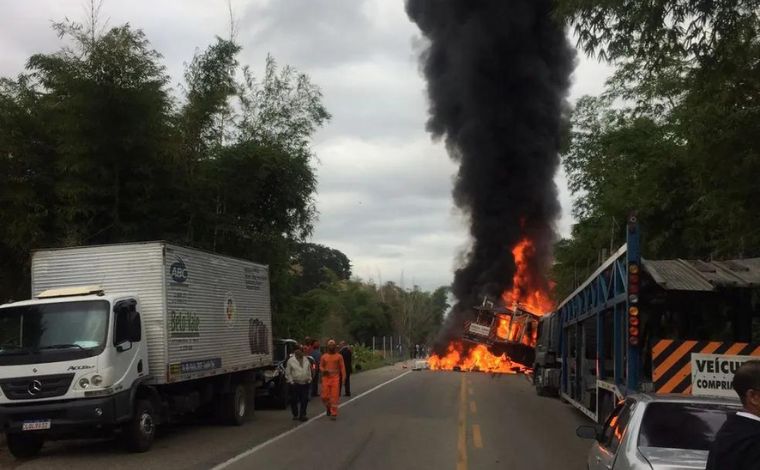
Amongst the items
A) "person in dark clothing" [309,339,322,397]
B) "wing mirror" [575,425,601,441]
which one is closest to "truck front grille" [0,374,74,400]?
"wing mirror" [575,425,601,441]

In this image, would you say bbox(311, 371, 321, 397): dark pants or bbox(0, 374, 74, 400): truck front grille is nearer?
bbox(0, 374, 74, 400): truck front grille

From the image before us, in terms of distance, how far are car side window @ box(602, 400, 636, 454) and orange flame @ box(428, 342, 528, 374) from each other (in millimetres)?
25289

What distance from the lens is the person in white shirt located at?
50.1 ft

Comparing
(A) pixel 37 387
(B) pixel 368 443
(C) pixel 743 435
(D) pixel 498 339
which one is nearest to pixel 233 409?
(B) pixel 368 443

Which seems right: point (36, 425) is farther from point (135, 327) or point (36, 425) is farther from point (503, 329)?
point (503, 329)

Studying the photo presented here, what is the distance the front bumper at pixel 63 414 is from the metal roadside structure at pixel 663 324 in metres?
7.16

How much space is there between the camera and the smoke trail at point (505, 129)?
143 ft

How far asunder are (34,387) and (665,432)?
28.8ft

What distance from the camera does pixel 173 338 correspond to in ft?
39.9

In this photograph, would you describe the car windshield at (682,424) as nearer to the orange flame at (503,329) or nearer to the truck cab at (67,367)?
the truck cab at (67,367)

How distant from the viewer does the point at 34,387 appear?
34.8ft

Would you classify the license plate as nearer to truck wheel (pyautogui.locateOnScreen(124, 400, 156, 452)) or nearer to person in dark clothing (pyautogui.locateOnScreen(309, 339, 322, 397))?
truck wheel (pyautogui.locateOnScreen(124, 400, 156, 452))

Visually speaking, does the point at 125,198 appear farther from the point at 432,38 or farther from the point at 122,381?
the point at 432,38

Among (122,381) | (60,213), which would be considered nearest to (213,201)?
(60,213)
